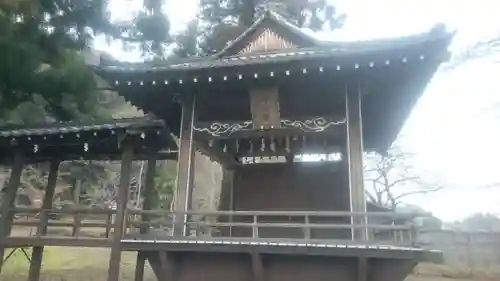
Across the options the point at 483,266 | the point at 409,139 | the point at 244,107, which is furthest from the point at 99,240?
the point at 409,139

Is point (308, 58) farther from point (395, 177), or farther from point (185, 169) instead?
point (395, 177)

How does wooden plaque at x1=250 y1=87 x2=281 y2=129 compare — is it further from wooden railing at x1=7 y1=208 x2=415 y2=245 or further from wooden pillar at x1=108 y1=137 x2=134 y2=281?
wooden pillar at x1=108 y1=137 x2=134 y2=281

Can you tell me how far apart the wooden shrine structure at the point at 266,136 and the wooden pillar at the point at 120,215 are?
0.07ft

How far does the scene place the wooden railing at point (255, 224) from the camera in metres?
6.63

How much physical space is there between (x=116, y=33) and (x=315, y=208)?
7.93m

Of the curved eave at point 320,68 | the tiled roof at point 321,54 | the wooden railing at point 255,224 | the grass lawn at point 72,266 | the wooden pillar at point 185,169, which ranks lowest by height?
the grass lawn at point 72,266

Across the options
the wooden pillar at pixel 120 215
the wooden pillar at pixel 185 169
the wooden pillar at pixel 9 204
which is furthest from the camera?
the wooden pillar at pixel 9 204

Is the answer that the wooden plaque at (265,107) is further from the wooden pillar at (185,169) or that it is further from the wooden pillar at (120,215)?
the wooden pillar at (120,215)

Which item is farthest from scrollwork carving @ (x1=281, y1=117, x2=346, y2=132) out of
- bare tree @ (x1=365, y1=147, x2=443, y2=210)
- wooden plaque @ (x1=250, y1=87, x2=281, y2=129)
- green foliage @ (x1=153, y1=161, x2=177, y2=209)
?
bare tree @ (x1=365, y1=147, x2=443, y2=210)

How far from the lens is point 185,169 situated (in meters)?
7.60

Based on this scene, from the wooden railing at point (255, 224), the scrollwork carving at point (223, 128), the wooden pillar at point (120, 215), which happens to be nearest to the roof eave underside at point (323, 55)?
the scrollwork carving at point (223, 128)

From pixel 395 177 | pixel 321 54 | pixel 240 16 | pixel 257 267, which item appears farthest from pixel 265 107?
pixel 395 177

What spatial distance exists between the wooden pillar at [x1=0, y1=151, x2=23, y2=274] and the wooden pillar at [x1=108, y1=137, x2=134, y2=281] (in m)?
2.72

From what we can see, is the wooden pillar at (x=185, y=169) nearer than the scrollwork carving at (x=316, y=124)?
Yes
